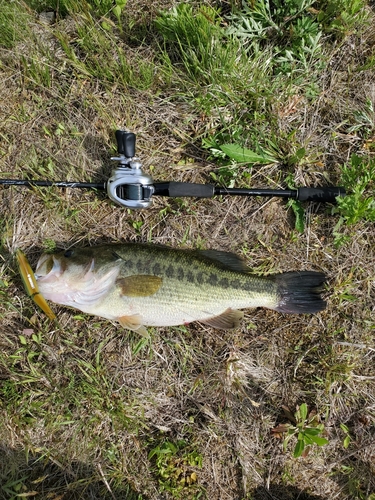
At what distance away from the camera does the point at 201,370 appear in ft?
11.2

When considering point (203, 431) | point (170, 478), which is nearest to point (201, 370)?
point (203, 431)

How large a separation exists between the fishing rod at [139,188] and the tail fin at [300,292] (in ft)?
2.19

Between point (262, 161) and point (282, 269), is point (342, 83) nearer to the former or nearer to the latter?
point (262, 161)

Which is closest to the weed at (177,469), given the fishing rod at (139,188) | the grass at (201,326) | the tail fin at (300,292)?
the grass at (201,326)

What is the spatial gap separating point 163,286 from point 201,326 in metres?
0.66

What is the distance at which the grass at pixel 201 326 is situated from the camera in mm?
3383

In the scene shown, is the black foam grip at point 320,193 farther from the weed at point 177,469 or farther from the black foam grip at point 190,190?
the weed at point 177,469

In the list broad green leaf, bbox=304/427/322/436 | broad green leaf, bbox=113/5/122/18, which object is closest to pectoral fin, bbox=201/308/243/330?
broad green leaf, bbox=304/427/322/436

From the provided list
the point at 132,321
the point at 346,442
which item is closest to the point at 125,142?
the point at 132,321

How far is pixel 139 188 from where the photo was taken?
301 centimetres

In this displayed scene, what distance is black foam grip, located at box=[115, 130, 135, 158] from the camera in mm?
2939

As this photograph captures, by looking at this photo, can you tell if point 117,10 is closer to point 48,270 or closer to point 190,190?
point 190,190

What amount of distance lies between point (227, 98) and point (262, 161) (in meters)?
0.67

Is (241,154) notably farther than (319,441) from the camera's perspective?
Yes
